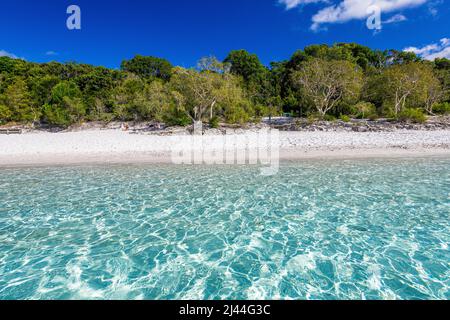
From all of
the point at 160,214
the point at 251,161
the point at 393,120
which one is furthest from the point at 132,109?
the point at 393,120

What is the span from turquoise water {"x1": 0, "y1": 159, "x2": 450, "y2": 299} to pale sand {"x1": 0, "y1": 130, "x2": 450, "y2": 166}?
5.83 metres

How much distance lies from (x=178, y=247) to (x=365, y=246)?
15.4ft

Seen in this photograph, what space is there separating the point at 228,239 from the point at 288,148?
14.6 m

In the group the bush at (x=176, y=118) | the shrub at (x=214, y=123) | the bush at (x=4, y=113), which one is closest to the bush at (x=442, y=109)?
the shrub at (x=214, y=123)

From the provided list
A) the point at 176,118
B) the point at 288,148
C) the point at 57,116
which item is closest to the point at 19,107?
the point at 57,116

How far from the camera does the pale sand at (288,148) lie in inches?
679

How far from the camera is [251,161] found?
16609 millimetres

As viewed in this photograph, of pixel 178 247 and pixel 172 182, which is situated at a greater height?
pixel 172 182

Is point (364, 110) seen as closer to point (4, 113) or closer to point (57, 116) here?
point (57, 116)

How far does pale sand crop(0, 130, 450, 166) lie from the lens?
56.5 feet

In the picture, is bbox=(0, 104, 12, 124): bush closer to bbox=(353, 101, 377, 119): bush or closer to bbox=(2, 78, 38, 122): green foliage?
bbox=(2, 78, 38, 122): green foliage

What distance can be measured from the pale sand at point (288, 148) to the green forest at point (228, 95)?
7.97 metres

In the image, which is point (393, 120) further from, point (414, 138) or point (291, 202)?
point (291, 202)

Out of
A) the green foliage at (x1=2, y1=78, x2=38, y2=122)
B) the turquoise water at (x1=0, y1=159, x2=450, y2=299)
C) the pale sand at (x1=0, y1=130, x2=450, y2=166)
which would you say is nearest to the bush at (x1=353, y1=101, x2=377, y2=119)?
the pale sand at (x1=0, y1=130, x2=450, y2=166)
